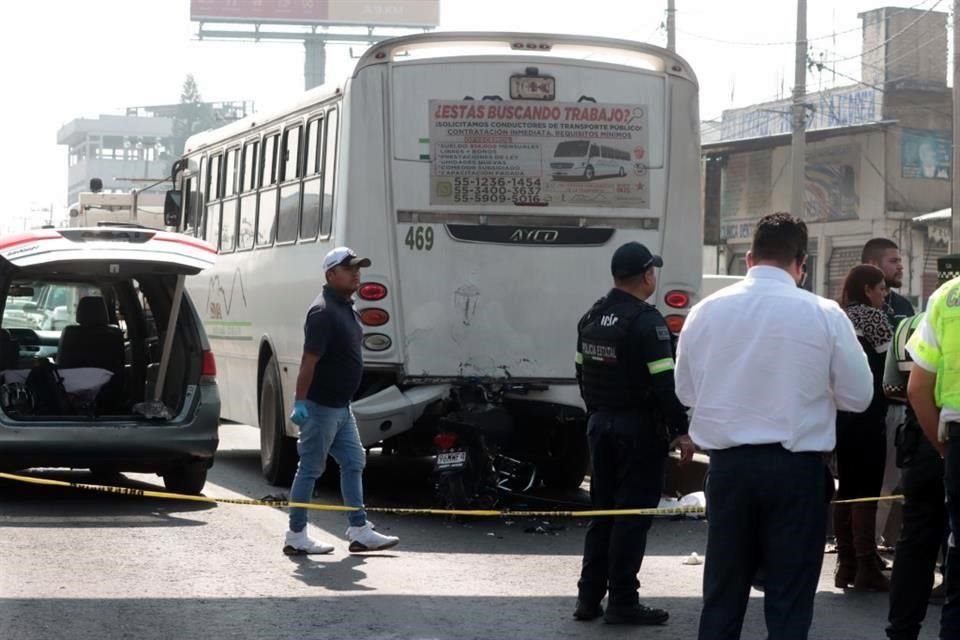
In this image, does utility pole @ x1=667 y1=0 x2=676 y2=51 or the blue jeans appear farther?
utility pole @ x1=667 y1=0 x2=676 y2=51

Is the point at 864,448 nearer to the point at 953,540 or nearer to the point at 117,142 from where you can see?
the point at 953,540

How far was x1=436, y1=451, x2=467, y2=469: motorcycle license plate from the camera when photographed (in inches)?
478

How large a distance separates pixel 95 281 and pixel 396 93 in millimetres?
3080

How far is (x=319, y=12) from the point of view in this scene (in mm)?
113562

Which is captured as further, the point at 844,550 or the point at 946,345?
the point at 844,550

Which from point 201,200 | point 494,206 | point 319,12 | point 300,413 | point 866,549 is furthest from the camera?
point 319,12

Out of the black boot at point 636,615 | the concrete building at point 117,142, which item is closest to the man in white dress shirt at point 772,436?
the black boot at point 636,615

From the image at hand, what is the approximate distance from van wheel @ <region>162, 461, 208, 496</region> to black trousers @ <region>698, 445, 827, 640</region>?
24.4 feet

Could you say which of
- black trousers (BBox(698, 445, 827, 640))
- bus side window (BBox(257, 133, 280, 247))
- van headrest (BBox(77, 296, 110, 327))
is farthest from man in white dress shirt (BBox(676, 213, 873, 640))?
bus side window (BBox(257, 133, 280, 247))

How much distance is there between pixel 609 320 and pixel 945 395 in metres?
2.07

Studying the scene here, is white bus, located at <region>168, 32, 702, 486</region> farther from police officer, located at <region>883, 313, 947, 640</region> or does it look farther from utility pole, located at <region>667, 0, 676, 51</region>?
utility pole, located at <region>667, 0, 676, 51</region>

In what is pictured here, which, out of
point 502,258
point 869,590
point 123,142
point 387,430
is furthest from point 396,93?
point 123,142

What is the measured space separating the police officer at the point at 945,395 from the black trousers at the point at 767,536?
840 mm

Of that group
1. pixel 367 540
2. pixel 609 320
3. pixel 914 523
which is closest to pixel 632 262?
pixel 609 320
